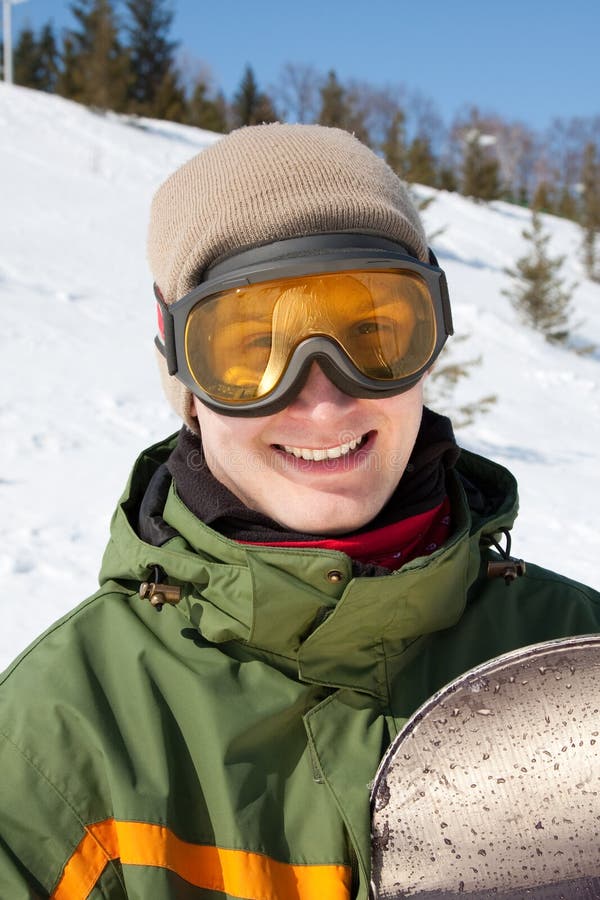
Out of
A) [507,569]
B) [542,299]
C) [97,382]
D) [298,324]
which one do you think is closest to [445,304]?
[298,324]

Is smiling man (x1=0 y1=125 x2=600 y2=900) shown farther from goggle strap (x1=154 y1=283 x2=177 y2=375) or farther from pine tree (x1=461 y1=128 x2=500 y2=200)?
pine tree (x1=461 y1=128 x2=500 y2=200)

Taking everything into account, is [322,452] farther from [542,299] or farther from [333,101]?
[333,101]

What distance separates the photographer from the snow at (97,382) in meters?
4.36

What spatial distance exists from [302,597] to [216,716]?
0.80ft

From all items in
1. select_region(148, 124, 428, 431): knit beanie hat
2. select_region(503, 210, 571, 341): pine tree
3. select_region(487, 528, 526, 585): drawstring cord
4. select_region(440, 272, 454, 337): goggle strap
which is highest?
select_region(148, 124, 428, 431): knit beanie hat

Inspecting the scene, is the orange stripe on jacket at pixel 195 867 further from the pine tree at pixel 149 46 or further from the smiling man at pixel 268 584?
the pine tree at pixel 149 46

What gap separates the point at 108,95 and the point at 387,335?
24.2 meters

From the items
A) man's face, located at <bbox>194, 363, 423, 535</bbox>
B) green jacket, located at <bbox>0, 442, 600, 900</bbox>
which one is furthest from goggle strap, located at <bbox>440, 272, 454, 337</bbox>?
green jacket, located at <bbox>0, 442, 600, 900</bbox>

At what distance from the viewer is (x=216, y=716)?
1.30 meters

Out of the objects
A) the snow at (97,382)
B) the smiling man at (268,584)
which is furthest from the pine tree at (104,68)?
the smiling man at (268,584)

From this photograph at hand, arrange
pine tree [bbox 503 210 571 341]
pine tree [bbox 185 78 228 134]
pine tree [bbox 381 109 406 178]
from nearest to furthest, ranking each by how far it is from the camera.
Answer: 1. pine tree [bbox 381 109 406 178]
2. pine tree [bbox 503 210 571 341]
3. pine tree [bbox 185 78 228 134]

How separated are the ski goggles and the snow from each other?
2.05 m

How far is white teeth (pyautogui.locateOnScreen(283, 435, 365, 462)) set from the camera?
1472 mm

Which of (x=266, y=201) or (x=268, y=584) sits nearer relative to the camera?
(x=268, y=584)
